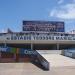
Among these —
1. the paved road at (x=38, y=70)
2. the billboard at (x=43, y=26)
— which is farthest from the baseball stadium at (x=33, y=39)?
the paved road at (x=38, y=70)

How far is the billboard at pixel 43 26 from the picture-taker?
65.2 meters

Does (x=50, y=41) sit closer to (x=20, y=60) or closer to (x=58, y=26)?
(x=58, y=26)

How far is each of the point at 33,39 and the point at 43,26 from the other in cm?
860

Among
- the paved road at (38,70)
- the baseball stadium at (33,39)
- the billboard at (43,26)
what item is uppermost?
the billboard at (43,26)

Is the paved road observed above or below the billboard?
below

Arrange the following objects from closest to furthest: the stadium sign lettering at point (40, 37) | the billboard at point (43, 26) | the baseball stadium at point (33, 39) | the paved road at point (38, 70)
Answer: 1. the paved road at point (38, 70)
2. the baseball stadium at point (33, 39)
3. the stadium sign lettering at point (40, 37)
4. the billboard at point (43, 26)

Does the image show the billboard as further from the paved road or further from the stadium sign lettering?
the paved road

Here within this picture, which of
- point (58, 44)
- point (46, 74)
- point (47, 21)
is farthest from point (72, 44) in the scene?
point (46, 74)

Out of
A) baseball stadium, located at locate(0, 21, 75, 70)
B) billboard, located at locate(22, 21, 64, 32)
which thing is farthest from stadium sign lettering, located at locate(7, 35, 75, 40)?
billboard, located at locate(22, 21, 64, 32)

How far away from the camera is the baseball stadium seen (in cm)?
3672

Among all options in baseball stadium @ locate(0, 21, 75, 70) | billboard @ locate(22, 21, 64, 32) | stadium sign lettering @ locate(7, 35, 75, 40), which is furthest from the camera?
billboard @ locate(22, 21, 64, 32)

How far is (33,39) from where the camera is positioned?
58.4m

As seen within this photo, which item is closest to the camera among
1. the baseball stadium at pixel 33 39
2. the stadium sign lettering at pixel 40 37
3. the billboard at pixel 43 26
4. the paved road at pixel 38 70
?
the paved road at pixel 38 70

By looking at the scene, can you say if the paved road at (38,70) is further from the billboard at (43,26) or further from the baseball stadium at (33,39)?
the billboard at (43,26)
